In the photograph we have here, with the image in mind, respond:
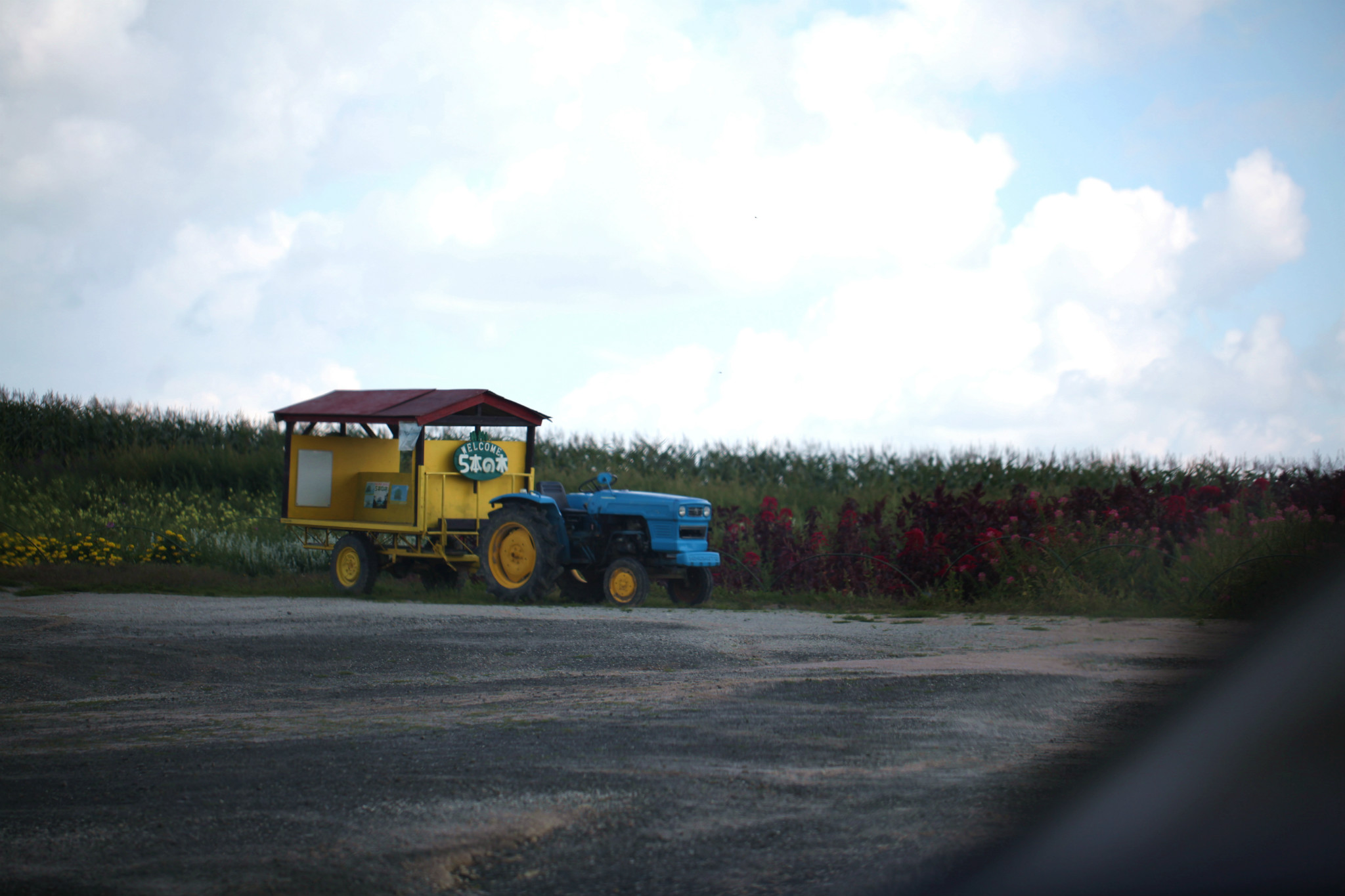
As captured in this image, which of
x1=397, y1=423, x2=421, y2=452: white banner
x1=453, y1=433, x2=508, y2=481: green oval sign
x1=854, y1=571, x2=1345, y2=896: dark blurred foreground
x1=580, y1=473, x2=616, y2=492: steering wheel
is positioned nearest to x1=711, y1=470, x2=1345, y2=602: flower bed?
x1=580, y1=473, x2=616, y2=492: steering wheel

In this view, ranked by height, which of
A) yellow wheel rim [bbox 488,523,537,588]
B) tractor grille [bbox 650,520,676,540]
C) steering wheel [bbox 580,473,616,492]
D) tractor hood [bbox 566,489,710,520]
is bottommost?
yellow wheel rim [bbox 488,523,537,588]

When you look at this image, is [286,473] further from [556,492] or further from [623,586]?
[623,586]

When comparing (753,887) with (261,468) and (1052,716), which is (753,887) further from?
(261,468)

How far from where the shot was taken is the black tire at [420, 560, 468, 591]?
14297mm

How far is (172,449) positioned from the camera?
25172 millimetres

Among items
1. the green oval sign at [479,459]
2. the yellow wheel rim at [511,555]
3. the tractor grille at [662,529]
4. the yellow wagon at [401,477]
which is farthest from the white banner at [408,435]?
the tractor grille at [662,529]

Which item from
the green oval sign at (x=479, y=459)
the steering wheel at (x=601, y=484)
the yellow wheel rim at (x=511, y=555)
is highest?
the green oval sign at (x=479, y=459)

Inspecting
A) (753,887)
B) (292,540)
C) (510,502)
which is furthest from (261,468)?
(753,887)

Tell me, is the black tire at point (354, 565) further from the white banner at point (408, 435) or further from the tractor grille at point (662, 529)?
the tractor grille at point (662, 529)

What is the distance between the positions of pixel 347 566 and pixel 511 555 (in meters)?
2.78

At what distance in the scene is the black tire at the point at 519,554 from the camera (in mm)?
12156

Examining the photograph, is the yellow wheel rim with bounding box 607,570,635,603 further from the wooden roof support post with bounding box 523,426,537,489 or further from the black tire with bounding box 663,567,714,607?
the wooden roof support post with bounding box 523,426,537,489

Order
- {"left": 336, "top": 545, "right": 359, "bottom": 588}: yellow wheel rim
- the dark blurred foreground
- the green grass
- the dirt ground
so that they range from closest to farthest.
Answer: the dark blurred foreground → the dirt ground → the green grass → {"left": 336, "top": 545, "right": 359, "bottom": 588}: yellow wheel rim

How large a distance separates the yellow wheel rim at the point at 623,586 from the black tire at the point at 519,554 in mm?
645
